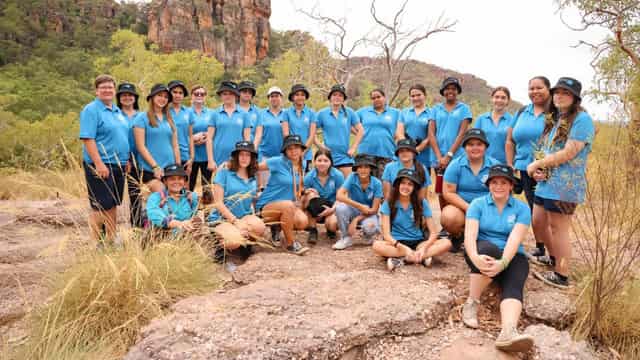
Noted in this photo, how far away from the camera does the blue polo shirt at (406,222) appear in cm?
426

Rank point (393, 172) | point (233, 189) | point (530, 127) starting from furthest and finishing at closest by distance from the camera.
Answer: point (393, 172)
point (233, 189)
point (530, 127)

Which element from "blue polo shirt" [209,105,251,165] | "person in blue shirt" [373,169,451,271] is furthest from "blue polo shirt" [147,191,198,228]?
"person in blue shirt" [373,169,451,271]

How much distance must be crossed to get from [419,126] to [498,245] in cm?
239

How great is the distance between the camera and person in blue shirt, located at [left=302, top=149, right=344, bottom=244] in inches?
202

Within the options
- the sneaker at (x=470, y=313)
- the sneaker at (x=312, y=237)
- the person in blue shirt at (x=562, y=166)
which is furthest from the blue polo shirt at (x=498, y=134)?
the sneaker at (x=312, y=237)

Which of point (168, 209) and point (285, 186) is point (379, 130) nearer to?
point (285, 186)

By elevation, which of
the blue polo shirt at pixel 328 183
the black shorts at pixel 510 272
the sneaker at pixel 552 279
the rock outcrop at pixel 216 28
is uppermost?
the rock outcrop at pixel 216 28

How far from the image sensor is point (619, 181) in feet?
10.1

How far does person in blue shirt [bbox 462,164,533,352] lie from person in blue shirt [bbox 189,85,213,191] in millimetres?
3126

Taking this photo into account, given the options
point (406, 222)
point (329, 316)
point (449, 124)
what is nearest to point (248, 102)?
point (449, 124)

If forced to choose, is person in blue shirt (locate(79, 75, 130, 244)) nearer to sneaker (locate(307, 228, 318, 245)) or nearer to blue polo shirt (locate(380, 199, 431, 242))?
sneaker (locate(307, 228, 318, 245))

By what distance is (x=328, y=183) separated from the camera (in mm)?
5316

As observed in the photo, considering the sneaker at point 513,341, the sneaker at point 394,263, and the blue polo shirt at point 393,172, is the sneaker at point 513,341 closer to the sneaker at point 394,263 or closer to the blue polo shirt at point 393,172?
the sneaker at point 394,263

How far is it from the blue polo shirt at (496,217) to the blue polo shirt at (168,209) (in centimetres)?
234
